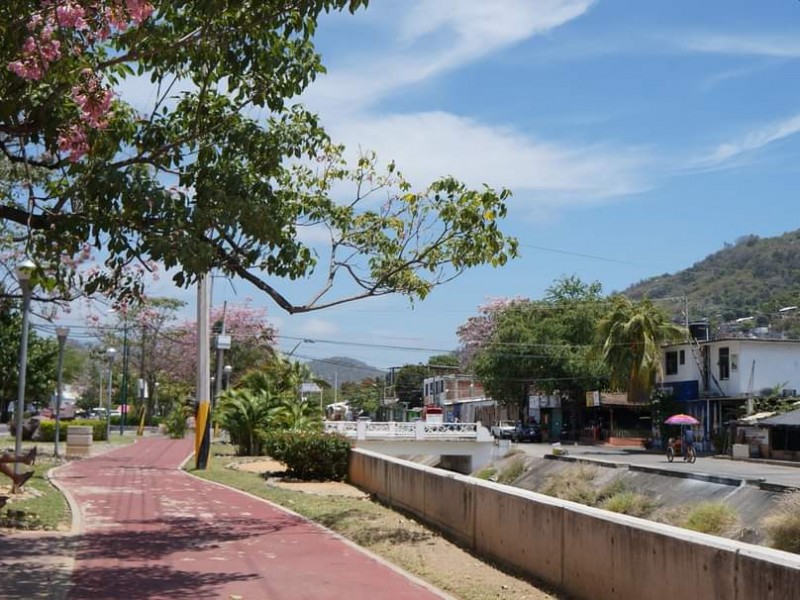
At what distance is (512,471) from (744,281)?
454ft

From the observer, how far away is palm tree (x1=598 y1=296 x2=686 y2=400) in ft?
191

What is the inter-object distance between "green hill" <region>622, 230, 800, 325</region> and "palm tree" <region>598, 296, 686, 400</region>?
61.7 metres

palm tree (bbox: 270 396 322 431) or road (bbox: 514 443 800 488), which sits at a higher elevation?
palm tree (bbox: 270 396 322 431)

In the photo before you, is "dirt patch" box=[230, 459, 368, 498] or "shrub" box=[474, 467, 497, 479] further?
"shrub" box=[474, 467, 497, 479]

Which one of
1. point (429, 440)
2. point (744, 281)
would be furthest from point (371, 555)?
point (744, 281)

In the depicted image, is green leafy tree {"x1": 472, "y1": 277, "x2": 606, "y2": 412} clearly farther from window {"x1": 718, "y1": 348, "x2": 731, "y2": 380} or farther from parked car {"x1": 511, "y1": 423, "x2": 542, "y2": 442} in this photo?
window {"x1": 718, "y1": 348, "x2": 731, "y2": 380}

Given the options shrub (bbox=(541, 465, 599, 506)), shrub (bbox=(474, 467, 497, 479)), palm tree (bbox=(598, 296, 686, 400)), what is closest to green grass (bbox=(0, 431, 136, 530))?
shrub (bbox=(541, 465, 599, 506))

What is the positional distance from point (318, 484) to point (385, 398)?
329ft

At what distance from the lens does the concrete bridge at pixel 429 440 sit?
45406 mm

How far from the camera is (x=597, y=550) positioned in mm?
8656

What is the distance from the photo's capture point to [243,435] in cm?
3628

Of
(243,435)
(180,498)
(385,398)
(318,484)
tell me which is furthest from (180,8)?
(385,398)

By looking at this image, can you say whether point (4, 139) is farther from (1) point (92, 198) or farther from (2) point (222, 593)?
(2) point (222, 593)

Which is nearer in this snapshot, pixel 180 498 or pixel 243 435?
pixel 180 498
